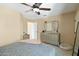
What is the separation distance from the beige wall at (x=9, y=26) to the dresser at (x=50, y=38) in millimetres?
308

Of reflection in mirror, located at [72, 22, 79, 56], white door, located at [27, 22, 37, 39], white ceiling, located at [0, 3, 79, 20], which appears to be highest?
white ceiling, located at [0, 3, 79, 20]

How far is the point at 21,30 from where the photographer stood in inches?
59.8

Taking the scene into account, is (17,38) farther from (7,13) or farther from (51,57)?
(51,57)

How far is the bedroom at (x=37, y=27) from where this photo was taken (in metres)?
1.43

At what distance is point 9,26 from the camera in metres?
1.46

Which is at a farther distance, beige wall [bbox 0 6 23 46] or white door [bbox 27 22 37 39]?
white door [bbox 27 22 37 39]

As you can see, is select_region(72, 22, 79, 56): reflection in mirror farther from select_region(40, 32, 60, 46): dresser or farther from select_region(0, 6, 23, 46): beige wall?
select_region(0, 6, 23, 46): beige wall

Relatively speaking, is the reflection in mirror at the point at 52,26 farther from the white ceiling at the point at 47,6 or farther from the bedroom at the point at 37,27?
the white ceiling at the point at 47,6

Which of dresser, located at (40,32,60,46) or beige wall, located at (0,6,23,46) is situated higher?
beige wall, located at (0,6,23,46)

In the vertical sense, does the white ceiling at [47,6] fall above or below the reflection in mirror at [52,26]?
above

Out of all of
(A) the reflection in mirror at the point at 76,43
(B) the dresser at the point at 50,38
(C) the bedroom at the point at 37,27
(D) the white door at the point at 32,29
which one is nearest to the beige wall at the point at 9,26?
(C) the bedroom at the point at 37,27

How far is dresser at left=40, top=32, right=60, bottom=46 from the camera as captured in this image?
1.50 m

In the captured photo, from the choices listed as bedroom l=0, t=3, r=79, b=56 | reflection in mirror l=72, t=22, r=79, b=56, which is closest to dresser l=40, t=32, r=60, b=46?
bedroom l=0, t=3, r=79, b=56

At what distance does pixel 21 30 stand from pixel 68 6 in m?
0.70
